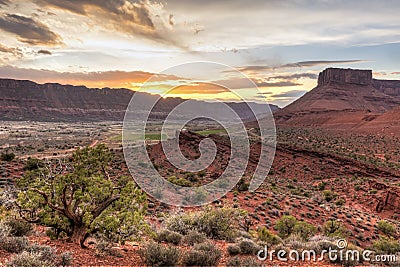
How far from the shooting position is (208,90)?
727 cm

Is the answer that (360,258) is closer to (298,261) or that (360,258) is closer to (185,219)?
(298,261)

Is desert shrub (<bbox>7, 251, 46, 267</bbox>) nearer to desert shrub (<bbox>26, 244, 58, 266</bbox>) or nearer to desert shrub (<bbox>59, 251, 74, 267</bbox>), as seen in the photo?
desert shrub (<bbox>26, 244, 58, 266</bbox>)

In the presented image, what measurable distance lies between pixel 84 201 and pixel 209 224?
4.23 m

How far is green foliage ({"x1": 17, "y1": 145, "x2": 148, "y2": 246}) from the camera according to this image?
666 cm

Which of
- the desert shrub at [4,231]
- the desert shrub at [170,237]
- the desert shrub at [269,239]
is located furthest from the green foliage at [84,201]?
the desert shrub at [269,239]

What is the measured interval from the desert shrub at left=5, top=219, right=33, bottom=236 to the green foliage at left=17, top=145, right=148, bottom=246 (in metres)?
0.72

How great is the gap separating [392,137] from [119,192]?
67822 millimetres

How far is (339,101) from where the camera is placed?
128m

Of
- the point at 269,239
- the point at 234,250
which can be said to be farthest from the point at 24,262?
the point at 269,239

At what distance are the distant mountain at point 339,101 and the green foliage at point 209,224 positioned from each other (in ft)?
296

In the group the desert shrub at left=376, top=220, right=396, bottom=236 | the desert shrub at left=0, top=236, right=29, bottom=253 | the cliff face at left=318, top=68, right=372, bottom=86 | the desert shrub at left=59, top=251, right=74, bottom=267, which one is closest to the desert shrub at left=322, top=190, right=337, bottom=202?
the desert shrub at left=376, top=220, right=396, bottom=236

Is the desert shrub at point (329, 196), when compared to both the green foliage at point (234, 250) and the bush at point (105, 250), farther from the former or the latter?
the bush at point (105, 250)

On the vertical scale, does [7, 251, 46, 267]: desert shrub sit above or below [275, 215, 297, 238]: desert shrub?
above

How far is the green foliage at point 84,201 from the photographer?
6664 millimetres
